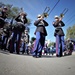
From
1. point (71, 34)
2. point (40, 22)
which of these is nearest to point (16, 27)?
point (40, 22)

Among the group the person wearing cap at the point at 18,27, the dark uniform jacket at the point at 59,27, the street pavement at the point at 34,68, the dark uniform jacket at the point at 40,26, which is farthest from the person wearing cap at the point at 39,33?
the street pavement at the point at 34,68

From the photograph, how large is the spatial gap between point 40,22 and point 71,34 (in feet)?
163

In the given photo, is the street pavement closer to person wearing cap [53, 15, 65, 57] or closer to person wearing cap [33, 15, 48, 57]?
person wearing cap [33, 15, 48, 57]

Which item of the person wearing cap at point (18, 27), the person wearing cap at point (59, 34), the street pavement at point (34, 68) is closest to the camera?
the street pavement at point (34, 68)

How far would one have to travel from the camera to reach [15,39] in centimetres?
823

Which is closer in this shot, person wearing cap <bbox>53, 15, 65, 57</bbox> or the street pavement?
the street pavement

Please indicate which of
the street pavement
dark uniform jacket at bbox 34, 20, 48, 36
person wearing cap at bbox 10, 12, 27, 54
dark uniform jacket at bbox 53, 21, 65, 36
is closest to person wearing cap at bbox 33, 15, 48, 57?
dark uniform jacket at bbox 34, 20, 48, 36

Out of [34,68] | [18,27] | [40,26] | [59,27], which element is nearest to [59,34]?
[59,27]

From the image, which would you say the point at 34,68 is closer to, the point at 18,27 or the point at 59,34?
the point at 59,34

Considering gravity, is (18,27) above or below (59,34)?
above

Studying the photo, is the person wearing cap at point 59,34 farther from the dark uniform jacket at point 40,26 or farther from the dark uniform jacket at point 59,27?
the dark uniform jacket at point 40,26

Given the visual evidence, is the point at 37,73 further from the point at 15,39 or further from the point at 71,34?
the point at 71,34

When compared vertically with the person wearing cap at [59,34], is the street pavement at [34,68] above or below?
below

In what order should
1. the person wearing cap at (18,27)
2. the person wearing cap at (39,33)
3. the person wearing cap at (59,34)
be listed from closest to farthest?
1. the person wearing cap at (39,33)
2. the person wearing cap at (59,34)
3. the person wearing cap at (18,27)
